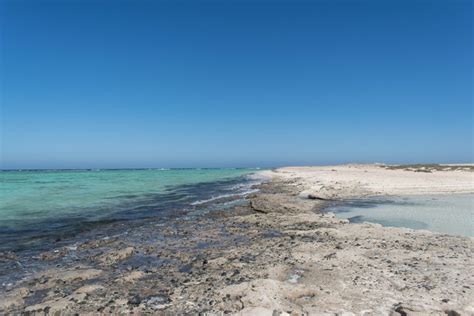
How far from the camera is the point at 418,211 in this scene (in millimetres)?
14211

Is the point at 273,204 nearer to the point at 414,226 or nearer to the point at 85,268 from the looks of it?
the point at 414,226

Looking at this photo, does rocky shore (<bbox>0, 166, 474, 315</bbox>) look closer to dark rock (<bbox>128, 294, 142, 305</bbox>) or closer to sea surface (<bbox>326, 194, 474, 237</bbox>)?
dark rock (<bbox>128, 294, 142, 305</bbox>)

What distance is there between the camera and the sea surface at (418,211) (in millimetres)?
11353

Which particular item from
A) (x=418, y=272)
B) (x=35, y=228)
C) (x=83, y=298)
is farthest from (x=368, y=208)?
(x=35, y=228)

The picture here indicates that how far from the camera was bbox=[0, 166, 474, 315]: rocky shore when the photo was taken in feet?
17.2

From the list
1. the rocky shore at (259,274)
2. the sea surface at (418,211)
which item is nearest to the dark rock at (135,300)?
the rocky shore at (259,274)

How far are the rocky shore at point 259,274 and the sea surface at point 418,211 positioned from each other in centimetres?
201

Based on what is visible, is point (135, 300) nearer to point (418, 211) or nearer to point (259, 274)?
point (259, 274)

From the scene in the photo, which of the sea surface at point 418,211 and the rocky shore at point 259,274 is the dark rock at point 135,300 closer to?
the rocky shore at point 259,274

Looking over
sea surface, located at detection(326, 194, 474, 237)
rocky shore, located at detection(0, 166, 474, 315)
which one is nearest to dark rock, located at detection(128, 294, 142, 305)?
rocky shore, located at detection(0, 166, 474, 315)

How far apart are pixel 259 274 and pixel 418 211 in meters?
10.6

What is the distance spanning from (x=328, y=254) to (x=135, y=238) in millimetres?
6587

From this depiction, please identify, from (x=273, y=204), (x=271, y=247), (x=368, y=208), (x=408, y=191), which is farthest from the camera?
(x=408, y=191)

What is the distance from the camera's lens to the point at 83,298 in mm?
5840
